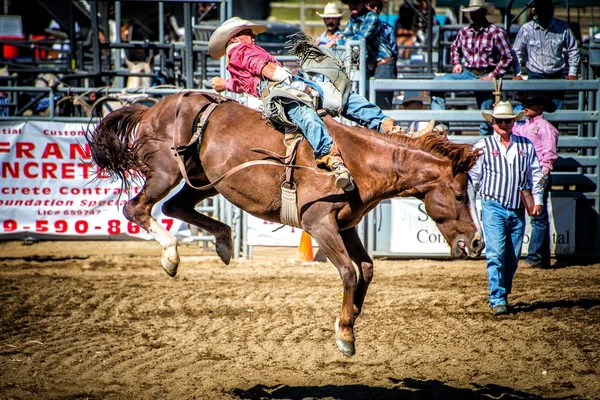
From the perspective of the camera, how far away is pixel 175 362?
609cm

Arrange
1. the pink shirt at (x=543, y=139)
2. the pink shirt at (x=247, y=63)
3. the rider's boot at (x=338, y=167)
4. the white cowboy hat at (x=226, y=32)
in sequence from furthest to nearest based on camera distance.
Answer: the pink shirt at (x=543, y=139) < the white cowboy hat at (x=226, y=32) < the pink shirt at (x=247, y=63) < the rider's boot at (x=338, y=167)

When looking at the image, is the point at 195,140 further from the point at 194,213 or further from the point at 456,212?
the point at 456,212

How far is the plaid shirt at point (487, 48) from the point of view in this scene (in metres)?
9.83

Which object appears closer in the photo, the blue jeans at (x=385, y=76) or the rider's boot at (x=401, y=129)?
the rider's boot at (x=401, y=129)

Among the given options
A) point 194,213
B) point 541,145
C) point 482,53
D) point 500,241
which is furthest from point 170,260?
point 482,53

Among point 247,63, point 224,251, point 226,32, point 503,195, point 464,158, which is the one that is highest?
point 226,32

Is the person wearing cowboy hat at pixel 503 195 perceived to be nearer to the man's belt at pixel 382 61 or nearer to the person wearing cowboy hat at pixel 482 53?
the person wearing cowboy hat at pixel 482 53

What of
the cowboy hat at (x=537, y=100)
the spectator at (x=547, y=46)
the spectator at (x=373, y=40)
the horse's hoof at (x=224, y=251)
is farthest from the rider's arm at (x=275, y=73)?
the spectator at (x=547, y=46)

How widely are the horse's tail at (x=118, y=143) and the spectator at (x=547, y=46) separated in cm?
618

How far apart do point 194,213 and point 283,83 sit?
4.56ft

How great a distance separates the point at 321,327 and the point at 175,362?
1539mm

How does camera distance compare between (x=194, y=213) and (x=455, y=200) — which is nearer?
(x=455, y=200)

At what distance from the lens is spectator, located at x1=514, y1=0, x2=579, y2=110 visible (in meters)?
10.3

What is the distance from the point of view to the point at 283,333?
22.4 feet
